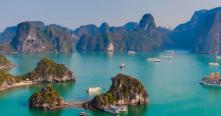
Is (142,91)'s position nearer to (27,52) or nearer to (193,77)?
(193,77)

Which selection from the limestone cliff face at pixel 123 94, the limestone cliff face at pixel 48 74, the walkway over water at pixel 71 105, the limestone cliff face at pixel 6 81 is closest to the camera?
the limestone cliff face at pixel 123 94

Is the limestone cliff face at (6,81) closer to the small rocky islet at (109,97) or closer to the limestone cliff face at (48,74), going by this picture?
the limestone cliff face at (48,74)

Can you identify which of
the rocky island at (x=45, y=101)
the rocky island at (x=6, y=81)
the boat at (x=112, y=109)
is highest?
the rocky island at (x=6, y=81)

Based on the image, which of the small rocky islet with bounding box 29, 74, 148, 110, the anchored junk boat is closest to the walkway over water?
the small rocky islet with bounding box 29, 74, 148, 110

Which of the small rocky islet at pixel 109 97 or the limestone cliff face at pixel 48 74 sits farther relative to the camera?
the limestone cliff face at pixel 48 74

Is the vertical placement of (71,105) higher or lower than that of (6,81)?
lower

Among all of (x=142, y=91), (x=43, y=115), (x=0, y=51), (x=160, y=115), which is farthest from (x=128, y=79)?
(x=0, y=51)

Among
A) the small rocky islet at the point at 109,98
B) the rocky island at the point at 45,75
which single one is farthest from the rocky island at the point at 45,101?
the rocky island at the point at 45,75

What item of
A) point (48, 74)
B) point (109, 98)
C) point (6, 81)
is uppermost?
point (48, 74)

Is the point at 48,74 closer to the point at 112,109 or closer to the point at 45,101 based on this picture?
the point at 45,101

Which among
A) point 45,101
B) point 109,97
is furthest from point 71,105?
point 109,97
